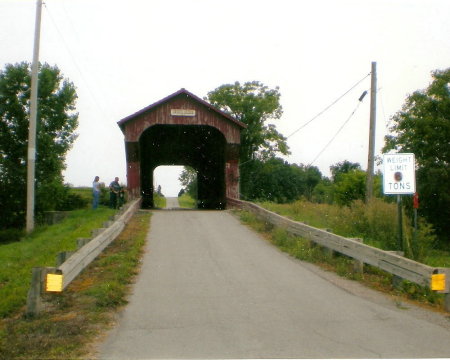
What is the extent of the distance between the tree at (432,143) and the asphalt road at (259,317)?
2877 centimetres

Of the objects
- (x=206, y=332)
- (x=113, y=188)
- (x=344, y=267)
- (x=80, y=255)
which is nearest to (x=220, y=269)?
(x=344, y=267)

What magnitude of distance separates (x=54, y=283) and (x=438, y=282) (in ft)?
15.6

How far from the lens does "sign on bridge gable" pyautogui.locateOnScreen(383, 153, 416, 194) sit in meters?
10.5

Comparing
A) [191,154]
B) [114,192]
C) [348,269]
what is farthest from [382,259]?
[191,154]

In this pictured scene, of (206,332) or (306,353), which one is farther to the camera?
(206,332)

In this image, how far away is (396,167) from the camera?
416 inches

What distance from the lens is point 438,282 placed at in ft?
25.6

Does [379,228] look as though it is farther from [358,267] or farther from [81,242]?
[81,242]

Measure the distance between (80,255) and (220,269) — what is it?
329 centimetres

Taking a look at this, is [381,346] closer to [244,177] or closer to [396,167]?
[396,167]

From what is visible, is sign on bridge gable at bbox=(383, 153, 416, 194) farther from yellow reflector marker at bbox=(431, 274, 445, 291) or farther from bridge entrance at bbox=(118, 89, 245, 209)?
bridge entrance at bbox=(118, 89, 245, 209)

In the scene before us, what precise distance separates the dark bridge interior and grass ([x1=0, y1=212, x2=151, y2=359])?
19877 millimetres

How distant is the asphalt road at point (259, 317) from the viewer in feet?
19.9

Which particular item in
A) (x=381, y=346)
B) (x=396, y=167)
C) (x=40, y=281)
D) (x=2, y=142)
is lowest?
(x=381, y=346)
